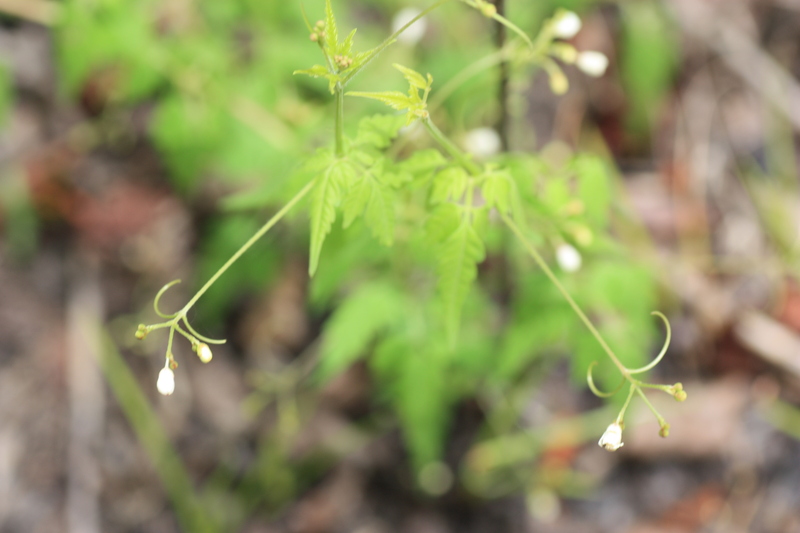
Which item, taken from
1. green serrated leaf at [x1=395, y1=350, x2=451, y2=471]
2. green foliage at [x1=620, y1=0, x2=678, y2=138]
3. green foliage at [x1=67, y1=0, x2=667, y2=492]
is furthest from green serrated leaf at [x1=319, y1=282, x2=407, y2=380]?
green foliage at [x1=620, y1=0, x2=678, y2=138]

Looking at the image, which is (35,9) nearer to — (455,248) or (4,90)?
(4,90)

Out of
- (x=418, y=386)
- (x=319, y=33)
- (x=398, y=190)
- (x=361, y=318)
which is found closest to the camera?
(x=319, y=33)

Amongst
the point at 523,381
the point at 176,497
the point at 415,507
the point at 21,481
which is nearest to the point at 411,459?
the point at 415,507

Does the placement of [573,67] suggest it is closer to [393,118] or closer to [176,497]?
[393,118]

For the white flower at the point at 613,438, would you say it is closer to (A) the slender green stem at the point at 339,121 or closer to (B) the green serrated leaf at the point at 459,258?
(B) the green serrated leaf at the point at 459,258

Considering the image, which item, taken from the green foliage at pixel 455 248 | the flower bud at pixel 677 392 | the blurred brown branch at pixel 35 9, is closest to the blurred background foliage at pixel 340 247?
the blurred brown branch at pixel 35 9

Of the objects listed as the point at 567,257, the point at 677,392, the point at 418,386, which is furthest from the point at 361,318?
the point at 677,392
